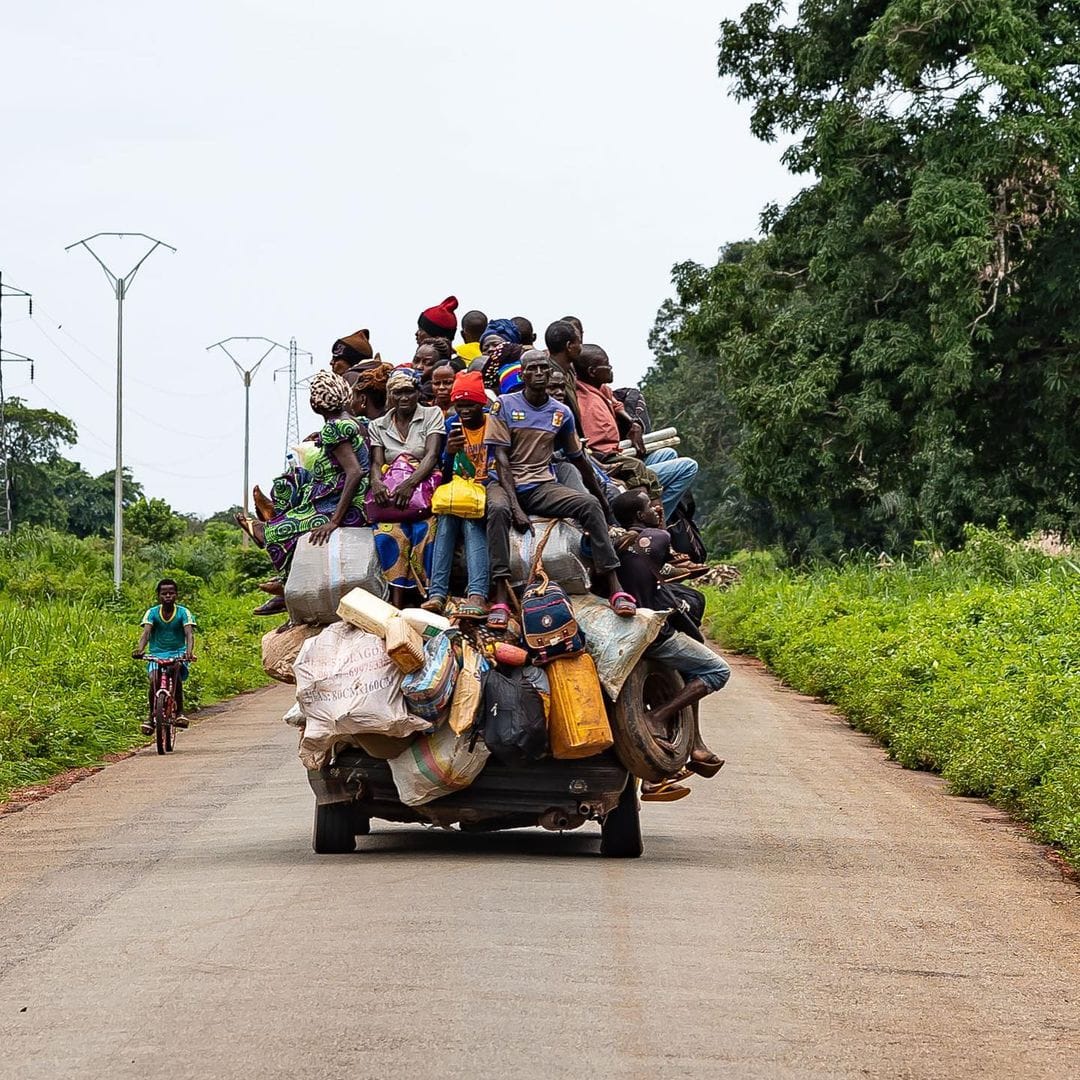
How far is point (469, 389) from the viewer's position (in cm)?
1145

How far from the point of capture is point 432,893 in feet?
32.0

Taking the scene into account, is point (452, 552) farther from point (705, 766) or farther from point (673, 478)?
point (705, 766)

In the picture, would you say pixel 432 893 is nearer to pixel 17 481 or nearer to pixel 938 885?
pixel 938 885

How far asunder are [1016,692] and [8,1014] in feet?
41.1

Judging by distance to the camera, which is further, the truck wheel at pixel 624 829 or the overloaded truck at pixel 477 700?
the truck wheel at pixel 624 829

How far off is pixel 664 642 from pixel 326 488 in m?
2.26

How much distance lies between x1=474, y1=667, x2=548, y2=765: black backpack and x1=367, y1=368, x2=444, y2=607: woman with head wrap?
3.07 ft

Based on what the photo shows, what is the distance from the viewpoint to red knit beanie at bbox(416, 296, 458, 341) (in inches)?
530

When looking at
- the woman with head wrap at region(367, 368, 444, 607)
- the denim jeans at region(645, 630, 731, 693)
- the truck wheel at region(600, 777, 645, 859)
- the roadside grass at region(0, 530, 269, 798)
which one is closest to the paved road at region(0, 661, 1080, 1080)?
the truck wheel at region(600, 777, 645, 859)

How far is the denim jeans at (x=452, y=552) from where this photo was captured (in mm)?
11219

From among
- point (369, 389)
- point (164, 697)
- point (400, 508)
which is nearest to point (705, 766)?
point (400, 508)

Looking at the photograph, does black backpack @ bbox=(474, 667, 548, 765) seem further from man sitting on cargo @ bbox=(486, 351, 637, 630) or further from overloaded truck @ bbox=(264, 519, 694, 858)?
man sitting on cargo @ bbox=(486, 351, 637, 630)

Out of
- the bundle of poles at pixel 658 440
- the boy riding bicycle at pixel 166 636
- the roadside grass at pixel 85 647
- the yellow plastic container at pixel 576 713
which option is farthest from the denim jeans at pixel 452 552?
the boy riding bicycle at pixel 166 636

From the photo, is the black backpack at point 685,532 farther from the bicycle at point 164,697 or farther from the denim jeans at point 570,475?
the bicycle at point 164,697
